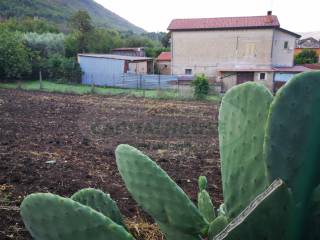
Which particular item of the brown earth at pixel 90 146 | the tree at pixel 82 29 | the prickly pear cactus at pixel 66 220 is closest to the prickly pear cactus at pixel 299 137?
the prickly pear cactus at pixel 66 220

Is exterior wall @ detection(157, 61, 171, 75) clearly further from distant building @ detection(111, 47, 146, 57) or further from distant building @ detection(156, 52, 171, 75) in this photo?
distant building @ detection(111, 47, 146, 57)

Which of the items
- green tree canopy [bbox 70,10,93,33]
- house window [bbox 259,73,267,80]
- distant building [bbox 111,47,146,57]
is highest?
green tree canopy [bbox 70,10,93,33]

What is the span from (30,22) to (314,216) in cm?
4885

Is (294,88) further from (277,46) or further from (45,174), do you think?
(277,46)

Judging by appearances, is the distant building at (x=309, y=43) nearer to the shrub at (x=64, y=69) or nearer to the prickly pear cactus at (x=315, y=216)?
the shrub at (x=64, y=69)

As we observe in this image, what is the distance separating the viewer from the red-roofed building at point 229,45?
2427 centimetres

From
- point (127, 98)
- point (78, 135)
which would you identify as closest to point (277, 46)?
point (127, 98)

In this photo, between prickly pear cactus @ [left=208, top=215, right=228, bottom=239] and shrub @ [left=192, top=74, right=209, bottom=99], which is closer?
prickly pear cactus @ [left=208, top=215, right=228, bottom=239]

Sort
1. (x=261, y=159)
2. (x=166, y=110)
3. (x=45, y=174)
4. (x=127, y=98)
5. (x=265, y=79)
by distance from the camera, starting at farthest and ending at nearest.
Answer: (x=265, y=79), (x=127, y=98), (x=166, y=110), (x=45, y=174), (x=261, y=159)

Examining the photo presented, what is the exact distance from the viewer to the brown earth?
4430 mm

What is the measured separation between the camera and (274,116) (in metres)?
0.87

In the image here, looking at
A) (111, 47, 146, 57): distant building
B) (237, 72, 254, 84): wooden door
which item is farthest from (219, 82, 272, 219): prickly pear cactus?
(111, 47, 146, 57): distant building

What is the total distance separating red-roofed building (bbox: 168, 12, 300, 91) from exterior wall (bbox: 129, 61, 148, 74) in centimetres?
253

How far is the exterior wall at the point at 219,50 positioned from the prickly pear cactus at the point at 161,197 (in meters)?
24.0
